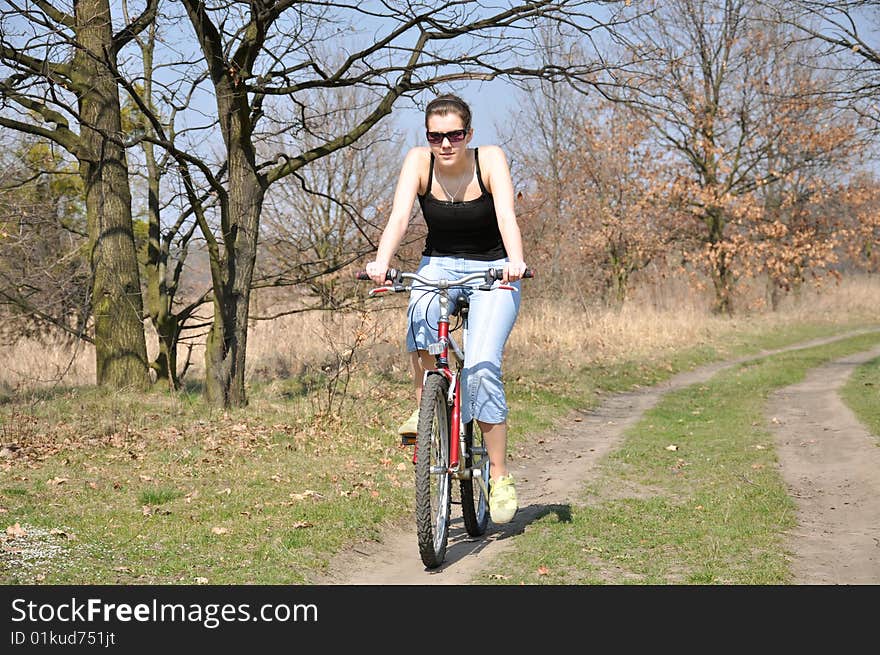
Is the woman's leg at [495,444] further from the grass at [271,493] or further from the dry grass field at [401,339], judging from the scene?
the dry grass field at [401,339]

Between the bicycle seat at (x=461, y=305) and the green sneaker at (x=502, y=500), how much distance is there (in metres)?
1.02

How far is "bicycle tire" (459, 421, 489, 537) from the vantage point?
5652 mm

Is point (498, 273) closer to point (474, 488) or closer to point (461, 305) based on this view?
point (461, 305)

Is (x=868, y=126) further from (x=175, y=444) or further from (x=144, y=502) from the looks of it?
(x=144, y=502)

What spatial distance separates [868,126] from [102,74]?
502 inches

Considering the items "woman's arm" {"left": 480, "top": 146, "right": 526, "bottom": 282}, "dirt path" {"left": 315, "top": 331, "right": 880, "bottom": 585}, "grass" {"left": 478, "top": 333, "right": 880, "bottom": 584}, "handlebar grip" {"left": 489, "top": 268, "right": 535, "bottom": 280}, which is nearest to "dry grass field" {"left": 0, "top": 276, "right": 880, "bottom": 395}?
"dirt path" {"left": 315, "top": 331, "right": 880, "bottom": 585}

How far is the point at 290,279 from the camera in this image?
13.0 meters

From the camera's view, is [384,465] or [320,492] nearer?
[320,492]

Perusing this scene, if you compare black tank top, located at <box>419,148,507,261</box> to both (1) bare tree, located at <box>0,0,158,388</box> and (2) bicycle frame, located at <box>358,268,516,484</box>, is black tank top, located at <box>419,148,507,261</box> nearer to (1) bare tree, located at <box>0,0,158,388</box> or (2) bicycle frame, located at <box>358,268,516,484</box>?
(2) bicycle frame, located at <box>358,268,516,484</box>

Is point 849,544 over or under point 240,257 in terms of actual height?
under

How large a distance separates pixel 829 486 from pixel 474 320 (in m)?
3.93

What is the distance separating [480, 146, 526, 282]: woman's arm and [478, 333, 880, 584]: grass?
171cm

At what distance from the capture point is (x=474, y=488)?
6.04 meters
